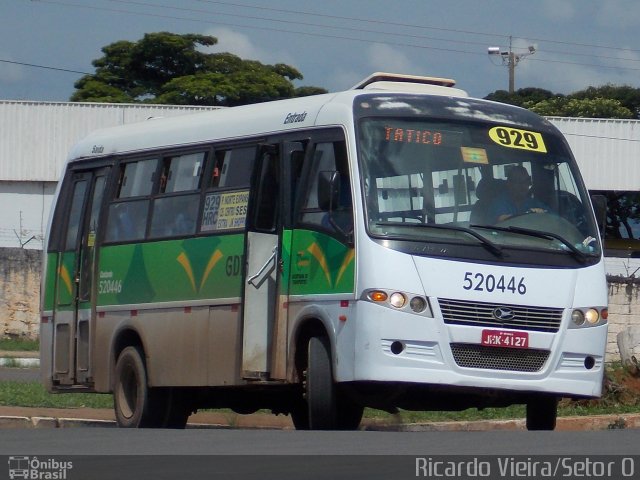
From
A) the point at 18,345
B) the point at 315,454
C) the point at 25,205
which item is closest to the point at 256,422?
the point at 315,454

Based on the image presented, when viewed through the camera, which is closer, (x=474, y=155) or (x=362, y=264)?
(x=362, y=264)

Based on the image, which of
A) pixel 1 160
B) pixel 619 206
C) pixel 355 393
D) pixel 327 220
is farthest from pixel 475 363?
pixel 619 206

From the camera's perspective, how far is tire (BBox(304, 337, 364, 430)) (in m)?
10.6

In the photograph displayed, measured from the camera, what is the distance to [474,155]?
36.6 ft

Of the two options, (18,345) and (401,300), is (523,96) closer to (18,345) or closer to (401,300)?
(18,345)

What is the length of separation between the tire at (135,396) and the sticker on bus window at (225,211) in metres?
1.74

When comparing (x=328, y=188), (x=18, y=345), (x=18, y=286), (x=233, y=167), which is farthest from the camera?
(x=18, y=286)

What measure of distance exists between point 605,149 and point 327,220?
107ft

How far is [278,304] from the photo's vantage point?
1142cm

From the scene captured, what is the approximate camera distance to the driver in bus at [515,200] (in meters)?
10.9

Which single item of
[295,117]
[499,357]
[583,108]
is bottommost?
[499,357]
